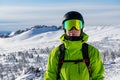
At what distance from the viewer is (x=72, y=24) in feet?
24.5

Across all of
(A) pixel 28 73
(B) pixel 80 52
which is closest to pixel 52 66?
(B) pixel 80 52

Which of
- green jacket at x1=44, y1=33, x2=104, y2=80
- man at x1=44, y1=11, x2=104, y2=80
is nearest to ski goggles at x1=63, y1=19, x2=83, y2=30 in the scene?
man at x1=44, y1=11, x2=104, y2=80

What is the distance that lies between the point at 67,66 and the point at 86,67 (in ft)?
1.32

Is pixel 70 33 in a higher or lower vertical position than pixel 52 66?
higher

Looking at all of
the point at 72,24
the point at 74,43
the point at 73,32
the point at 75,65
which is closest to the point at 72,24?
the point at 72,24

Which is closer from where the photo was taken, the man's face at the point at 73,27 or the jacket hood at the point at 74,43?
the jacket hood at the point at 74,43

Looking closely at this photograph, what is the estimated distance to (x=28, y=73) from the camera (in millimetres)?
82750

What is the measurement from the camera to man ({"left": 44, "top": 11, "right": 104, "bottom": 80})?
7375 mm

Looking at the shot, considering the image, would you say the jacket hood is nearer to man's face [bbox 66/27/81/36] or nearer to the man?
the man

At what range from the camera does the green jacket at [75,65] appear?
24.2 ft

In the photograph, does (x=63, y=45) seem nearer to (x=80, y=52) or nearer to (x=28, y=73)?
(x=80, y=52)

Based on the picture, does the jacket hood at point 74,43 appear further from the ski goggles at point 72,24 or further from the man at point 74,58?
the ski goggles at point 72,24

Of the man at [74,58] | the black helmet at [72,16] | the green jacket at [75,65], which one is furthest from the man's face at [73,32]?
the black helmet at [72,16]

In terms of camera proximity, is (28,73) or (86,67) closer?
(86,67)
